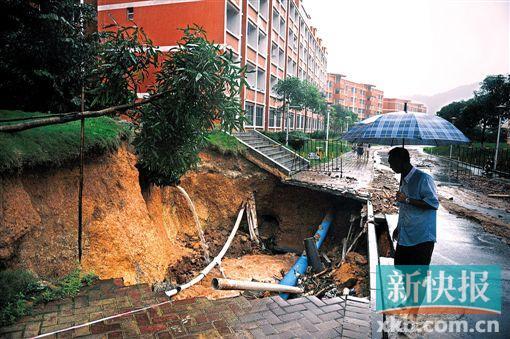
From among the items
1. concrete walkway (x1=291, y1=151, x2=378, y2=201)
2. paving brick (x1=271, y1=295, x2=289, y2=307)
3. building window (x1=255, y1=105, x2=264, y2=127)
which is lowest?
paving brick (x1=271, y1=295, x2=289, y2=307)

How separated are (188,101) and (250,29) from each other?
73.0 ft

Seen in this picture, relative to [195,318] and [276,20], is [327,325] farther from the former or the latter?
[276,20]

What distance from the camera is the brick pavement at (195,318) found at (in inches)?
142

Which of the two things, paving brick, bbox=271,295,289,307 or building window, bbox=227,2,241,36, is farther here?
building window, bbox=227,2,241,36

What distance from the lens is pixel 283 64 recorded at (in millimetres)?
34250

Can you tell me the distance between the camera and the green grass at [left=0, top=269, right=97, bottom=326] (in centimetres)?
386

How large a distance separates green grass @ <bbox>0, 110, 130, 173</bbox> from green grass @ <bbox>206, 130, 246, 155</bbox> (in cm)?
479

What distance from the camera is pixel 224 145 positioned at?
1320cm

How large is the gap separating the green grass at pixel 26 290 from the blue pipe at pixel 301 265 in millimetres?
4717

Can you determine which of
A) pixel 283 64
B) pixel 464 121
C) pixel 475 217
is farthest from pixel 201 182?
pixel 464 121

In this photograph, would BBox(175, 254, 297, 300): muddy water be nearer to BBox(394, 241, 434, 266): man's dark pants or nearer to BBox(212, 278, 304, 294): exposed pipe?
BBox(212, 278, 304, 294): exposed pipe

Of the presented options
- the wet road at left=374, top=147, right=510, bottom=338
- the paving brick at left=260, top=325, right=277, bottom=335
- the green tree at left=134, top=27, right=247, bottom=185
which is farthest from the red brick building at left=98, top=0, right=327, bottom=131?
the wet road at left=374, top=147, right=510, bottom=338

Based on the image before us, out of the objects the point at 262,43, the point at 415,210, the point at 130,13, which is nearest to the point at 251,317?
the point at 415,210

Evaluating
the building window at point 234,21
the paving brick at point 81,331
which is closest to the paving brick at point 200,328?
the paving brick at point 81,331
